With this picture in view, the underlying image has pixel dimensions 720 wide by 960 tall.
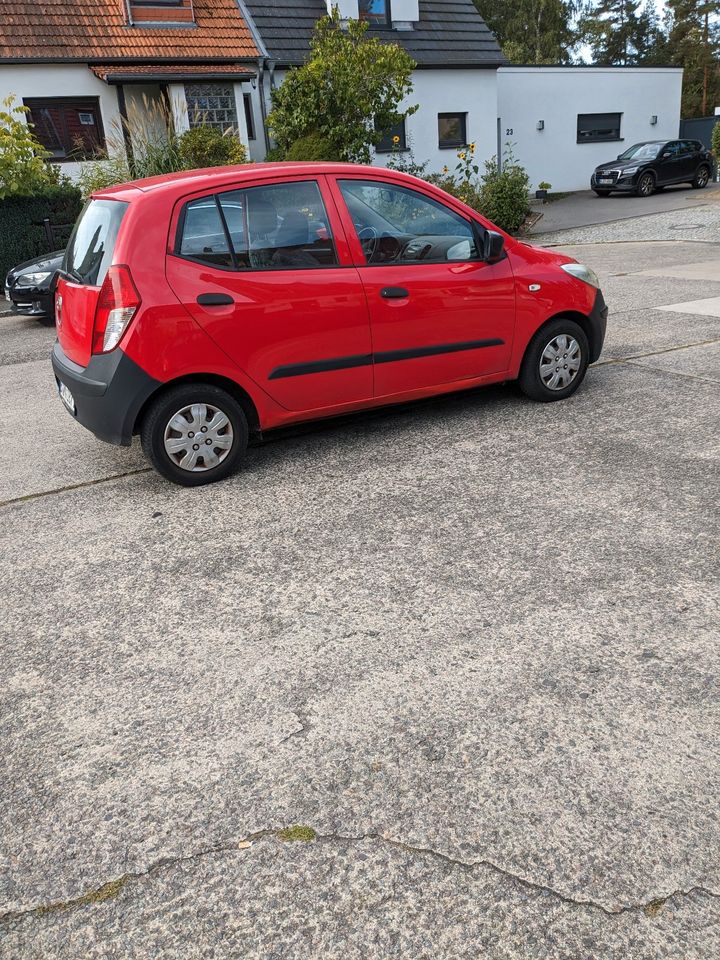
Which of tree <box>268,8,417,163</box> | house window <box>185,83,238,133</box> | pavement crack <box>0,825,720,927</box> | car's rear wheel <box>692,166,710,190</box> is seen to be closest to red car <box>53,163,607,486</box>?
pavement crack <box>0,825,720,927</box>

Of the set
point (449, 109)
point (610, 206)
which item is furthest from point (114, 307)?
point (449, 109)

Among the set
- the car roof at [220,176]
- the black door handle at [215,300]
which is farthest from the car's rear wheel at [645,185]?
the black door handle at [215,300]

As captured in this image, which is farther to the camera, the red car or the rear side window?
the rear side window

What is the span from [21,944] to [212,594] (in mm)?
1807

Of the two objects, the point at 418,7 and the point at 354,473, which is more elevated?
the point at 418,7

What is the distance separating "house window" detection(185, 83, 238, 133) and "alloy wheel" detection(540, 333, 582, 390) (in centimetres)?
1693

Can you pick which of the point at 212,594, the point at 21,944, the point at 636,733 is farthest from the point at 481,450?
the point at 21,944

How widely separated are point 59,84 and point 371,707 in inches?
818

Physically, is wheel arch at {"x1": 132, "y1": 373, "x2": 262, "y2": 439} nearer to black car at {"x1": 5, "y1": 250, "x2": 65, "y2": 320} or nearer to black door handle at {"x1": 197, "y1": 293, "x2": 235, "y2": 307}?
black door handle at {"x1": 197, "y1": 293, "x2": 235, "y2": 307}

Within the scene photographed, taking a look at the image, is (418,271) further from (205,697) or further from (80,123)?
(80,123)

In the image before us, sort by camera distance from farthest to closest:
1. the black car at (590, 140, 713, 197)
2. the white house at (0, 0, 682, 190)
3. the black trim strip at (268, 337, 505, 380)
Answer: the black car at (590, 140, 713, 197) → the white house at (0, 0, 682, 190) → the black trim strip at (268, 337, 505, 380)

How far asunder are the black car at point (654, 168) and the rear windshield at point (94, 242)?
2399 cm

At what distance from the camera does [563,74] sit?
29000mm

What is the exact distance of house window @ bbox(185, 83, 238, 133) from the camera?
68.2ft
